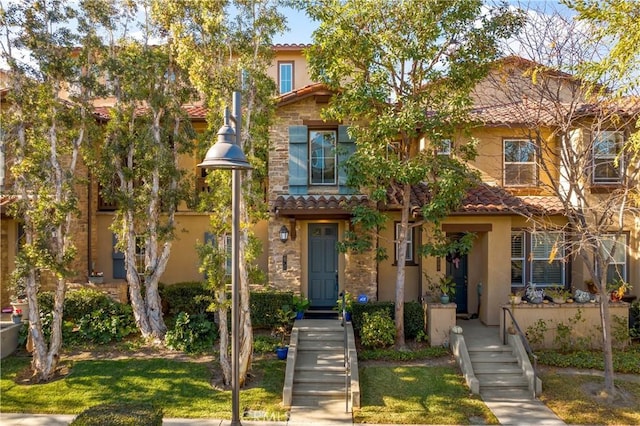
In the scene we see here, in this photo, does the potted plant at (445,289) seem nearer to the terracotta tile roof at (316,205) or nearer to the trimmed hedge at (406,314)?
the trimmed hedge at (406,314)

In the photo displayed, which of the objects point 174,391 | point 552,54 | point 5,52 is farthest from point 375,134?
point 5,52

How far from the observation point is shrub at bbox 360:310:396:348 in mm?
11617

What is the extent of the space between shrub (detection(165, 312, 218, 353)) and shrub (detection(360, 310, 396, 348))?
416cm

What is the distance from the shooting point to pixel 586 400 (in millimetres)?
9523

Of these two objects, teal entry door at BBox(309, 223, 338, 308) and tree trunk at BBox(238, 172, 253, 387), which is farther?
teal entry door at BBox(309, 223, 338, 308)

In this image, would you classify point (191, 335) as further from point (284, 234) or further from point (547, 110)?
point (547, 110)

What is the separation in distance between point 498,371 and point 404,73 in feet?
26.0

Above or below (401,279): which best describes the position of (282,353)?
below

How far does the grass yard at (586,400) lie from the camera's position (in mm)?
8805

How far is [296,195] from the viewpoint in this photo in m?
13.8

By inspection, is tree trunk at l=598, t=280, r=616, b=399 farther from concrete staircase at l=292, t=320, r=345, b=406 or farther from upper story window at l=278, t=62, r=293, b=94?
upper story window at l=278, t=62, r=293, b=94

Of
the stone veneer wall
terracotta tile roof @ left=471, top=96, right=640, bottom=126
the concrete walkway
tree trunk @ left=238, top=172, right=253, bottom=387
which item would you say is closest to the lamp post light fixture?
tree trunk @ left=238, top=172, right=253, bottom=387

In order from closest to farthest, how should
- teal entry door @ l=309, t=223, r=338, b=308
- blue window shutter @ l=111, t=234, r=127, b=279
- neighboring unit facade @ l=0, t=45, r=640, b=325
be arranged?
neighboring unit facade @ l=0, t=45, r=640, b=325
teal entry door @ l=309, t=223, r=338, b=308
blue window shutter @ l=111, t=234, r=127, b=279

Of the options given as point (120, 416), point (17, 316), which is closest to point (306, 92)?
point (120, 416)
